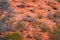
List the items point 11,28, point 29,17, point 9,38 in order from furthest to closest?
point 29,17
point 11,28
point 9,38

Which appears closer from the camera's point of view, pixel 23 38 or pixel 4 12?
pixel 23 38

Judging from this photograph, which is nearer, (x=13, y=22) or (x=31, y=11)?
(x=13, y=22)

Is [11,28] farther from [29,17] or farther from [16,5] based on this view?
[16,5]

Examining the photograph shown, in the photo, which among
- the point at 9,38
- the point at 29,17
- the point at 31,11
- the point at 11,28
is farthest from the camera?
the point at 31,11

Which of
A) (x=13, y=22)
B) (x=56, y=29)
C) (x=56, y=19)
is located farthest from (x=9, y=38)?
(x=56, y=19)

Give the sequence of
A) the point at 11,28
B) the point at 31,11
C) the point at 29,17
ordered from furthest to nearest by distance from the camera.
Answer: the point at 31,11 < the point at 29,17 < the point at 11,28

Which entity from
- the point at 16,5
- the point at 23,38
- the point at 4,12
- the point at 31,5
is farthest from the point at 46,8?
the point at 23,38

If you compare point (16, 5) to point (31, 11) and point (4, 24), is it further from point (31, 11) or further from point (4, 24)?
point (4, 24)

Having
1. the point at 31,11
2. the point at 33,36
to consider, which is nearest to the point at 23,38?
the point at 33,36
